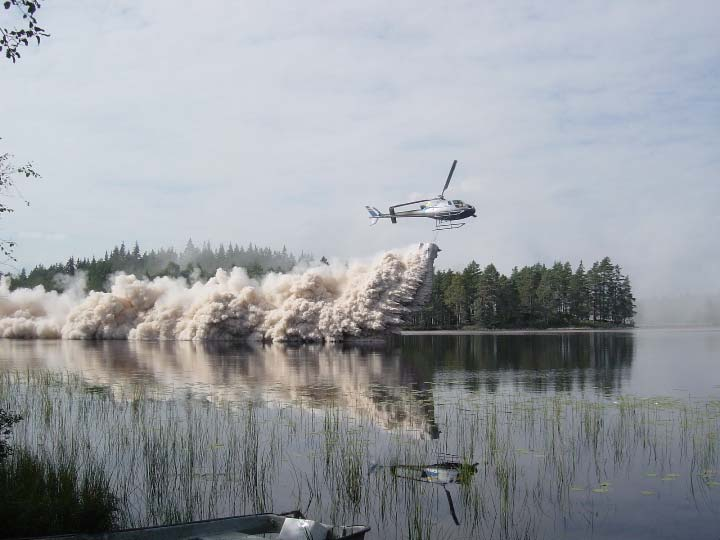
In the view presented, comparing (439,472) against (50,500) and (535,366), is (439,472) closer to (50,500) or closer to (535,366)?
(50,500)

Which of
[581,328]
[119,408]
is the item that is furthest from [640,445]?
[581,328]

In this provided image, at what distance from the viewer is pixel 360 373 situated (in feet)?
123

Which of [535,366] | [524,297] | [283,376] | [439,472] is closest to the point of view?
[439,472]

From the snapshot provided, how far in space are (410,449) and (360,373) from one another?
20.6 meters

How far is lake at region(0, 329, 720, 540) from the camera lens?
1320 centimetres

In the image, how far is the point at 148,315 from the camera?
8038 centimetres

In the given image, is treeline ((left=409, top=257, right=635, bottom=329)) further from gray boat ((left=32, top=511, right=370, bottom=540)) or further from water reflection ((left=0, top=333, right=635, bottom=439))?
gray boat ((left=32, top=511, right=370, bottom=540))

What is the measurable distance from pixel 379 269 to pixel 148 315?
29095 millimetres

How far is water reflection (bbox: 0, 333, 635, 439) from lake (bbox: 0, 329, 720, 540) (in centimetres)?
24

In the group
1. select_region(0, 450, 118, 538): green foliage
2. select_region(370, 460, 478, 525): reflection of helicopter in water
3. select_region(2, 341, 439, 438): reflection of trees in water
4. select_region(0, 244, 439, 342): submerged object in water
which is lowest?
select_region(370, 460, 478, 525): reflection of helicopter in water

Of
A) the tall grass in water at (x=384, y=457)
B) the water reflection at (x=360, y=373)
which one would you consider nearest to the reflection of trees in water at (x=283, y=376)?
the water reflection at (x=360, y=373)

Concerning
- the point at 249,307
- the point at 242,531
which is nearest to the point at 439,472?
the point at 242,531

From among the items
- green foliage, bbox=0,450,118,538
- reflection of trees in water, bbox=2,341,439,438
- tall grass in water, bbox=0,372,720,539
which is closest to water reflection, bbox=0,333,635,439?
reflection of trees in water, bbox=2,341,439,438

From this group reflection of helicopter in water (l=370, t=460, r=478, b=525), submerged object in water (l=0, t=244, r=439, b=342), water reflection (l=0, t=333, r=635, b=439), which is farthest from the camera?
submerged object in water (l=0, t=244, r=439, b=342)
